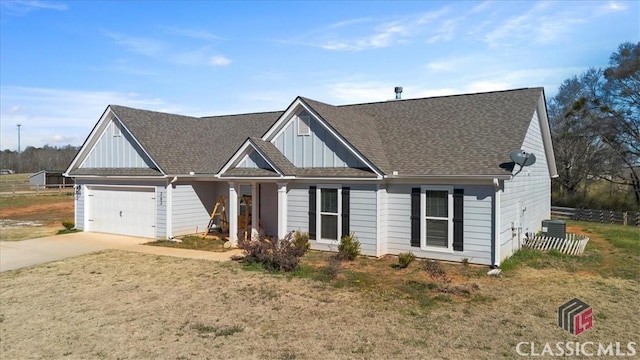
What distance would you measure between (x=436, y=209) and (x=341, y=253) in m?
3.39

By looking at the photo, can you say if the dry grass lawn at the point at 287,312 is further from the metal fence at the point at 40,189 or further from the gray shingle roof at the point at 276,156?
the metal fence at the point at 40,189

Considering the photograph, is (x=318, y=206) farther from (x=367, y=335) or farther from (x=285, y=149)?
(x=367, y=335)

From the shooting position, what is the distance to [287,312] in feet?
29.1

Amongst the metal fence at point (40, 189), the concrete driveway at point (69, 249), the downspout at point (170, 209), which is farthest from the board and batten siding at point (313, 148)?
the metal fence at point (40, 189)

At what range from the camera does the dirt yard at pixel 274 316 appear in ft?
23.3

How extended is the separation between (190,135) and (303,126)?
896cm

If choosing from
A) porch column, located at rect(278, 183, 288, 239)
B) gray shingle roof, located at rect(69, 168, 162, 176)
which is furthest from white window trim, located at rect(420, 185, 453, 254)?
gray shingle roof, located at rect(69, 168, 162, 176)

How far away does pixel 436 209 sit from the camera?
13.7 metres

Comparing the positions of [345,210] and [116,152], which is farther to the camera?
[116,152]

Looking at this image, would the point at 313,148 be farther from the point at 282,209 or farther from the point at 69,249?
the point at 69,249

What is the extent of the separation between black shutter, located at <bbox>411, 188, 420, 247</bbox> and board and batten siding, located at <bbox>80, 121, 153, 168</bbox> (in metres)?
11.6

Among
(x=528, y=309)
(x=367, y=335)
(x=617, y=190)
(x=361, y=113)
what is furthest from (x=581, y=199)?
(x=367, y=335)

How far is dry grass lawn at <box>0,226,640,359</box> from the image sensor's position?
7.12m

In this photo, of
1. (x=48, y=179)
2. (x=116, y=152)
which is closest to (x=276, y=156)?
(x=116, y=152)
